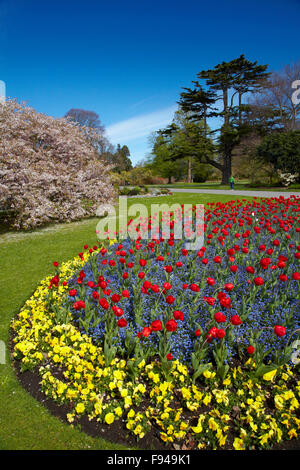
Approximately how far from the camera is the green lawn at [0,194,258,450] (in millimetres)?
2129

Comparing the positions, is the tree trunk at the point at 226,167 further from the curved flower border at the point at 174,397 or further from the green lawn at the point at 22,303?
the curved flower border at the point at 174,397

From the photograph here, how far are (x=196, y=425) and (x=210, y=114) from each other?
33.6m

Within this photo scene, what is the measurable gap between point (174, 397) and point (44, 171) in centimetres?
1044

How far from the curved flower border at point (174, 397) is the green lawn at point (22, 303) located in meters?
0.16

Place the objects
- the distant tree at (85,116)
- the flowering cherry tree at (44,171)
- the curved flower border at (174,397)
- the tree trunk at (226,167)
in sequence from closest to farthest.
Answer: the curved flower border at (174,397) < the flowering cherry tree at (44,171) < the tree trunk at (226,167) < the distant tree at (85,116)

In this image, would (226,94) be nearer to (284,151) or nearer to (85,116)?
(284,151)

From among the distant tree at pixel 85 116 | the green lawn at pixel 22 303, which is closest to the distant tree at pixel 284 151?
the green lawn at pixel 22 303

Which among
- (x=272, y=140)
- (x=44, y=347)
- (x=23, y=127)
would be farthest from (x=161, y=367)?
(x=272, y=140)

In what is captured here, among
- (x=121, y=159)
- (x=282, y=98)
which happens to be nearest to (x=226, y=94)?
(x=282, y=98)

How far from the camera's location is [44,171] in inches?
423

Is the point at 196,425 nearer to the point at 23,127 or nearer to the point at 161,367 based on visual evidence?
the point at 161,367

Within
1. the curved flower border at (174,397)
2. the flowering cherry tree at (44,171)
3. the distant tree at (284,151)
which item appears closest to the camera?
the curved flower border at (174,397)

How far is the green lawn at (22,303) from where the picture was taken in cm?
213
